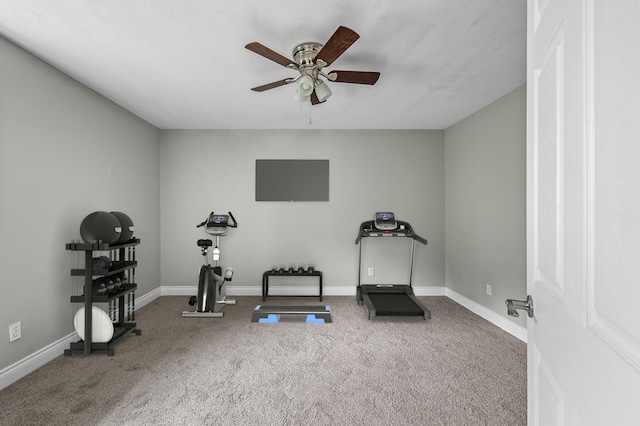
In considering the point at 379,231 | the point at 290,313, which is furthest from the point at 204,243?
the point at 379,231

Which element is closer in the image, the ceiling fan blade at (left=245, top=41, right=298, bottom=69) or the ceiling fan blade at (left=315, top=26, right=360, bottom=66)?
the ceiling fan blade at (left=315, top=26, right=360, bottom=66)

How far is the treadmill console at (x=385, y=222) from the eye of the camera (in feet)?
13.5

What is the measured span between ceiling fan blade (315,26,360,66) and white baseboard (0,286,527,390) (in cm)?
303

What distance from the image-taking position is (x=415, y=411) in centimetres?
194

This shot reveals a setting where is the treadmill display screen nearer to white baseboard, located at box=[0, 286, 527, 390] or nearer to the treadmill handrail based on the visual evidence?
the treadmill handrail

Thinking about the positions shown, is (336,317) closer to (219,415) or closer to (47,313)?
(219,415)

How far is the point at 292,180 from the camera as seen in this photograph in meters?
4.59

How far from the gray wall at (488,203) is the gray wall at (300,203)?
30cm

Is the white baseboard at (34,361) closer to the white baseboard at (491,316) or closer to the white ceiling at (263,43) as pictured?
the white ceiling at (263,43)
